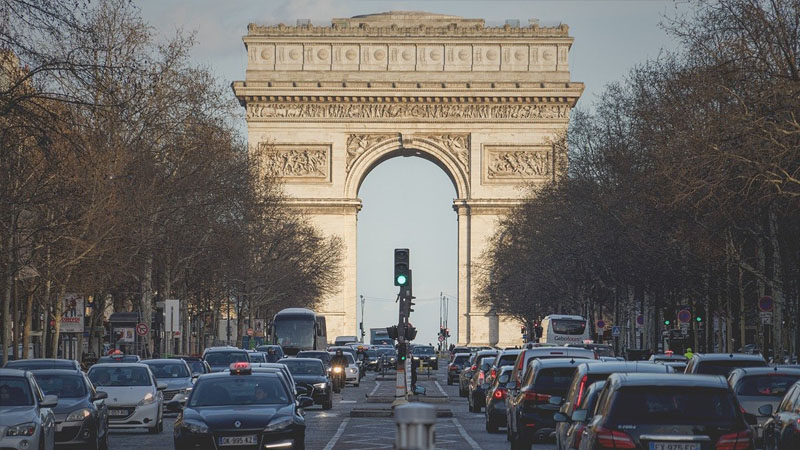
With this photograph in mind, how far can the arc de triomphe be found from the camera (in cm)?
10375

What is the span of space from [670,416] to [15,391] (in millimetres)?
10151

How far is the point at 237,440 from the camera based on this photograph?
2188 cm

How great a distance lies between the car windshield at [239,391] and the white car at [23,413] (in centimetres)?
198

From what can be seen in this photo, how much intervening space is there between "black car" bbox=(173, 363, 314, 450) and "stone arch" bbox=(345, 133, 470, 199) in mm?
81183

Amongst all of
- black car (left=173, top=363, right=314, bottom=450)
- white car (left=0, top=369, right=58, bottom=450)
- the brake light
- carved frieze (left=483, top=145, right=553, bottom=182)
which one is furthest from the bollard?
carved frieze (left=483, top=145, right=553, bottom=182)

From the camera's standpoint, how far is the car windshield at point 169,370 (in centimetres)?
4294

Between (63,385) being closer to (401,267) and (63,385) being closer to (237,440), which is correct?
(237,440)

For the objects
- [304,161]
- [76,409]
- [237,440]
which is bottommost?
[237,440]

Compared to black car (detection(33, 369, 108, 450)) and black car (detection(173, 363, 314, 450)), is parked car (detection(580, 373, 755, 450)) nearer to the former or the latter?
black car (detection(173, 363, 314, 450))

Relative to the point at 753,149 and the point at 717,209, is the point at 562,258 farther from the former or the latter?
the point at 753,149

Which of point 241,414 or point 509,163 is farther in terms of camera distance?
point 509,163

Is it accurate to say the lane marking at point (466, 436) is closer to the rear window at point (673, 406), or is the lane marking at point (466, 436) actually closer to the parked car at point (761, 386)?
the parked car at point (761, 386)

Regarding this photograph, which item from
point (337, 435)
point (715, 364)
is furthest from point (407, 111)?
point (715, 364)

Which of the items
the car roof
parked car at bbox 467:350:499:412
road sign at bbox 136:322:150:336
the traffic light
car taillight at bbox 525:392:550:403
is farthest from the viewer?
road sign at bbox 136:322:150:336
